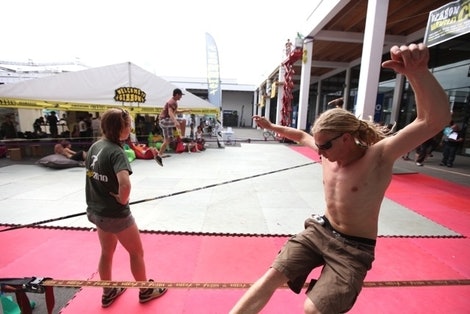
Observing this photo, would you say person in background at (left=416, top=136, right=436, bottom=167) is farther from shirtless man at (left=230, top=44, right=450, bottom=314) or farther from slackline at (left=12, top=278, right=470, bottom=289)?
shirtless man at (left=230, top=44, right=450, bottom=314)

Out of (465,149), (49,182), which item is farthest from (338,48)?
(49,182)

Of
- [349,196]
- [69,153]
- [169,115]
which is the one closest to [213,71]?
[169,115]

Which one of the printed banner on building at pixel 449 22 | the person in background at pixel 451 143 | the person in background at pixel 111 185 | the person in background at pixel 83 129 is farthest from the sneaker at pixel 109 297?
the person in background at pixel 83 129

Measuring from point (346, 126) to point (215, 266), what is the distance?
2042 millimetres

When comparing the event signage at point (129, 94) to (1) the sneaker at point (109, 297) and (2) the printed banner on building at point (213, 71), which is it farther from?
(1) the sneaker at point (109, 297)

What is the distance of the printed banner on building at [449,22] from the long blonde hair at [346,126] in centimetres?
525

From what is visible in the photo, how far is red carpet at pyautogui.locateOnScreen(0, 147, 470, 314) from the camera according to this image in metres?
2.21

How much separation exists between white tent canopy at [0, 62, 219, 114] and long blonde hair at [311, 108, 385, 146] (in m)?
9.54

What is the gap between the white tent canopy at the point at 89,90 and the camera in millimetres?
8078

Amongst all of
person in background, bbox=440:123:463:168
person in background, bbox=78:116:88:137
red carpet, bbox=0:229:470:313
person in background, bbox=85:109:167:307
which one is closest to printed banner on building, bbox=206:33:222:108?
person in background, bbox=78:116:88:137

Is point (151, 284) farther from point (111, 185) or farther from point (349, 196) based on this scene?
point (349, 196)

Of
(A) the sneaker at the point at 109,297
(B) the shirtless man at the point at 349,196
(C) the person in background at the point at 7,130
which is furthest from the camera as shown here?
(C) the person in background at the point at 7,130

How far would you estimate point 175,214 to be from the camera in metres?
4.08

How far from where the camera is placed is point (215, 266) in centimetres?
274
